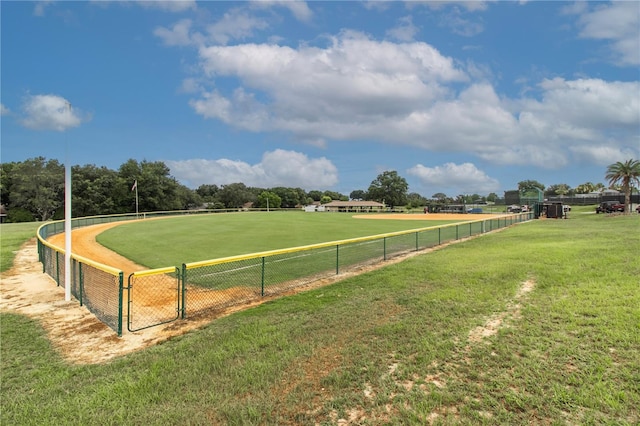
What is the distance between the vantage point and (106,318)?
7109 mm

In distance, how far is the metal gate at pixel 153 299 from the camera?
680 centimetres

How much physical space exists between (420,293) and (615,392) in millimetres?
4529

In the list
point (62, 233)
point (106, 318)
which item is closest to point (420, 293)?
point (106, 318)

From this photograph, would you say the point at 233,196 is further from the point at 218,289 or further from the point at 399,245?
the point at 218,289

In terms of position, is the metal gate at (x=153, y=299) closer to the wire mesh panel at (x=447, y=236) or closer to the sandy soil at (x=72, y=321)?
the sandy soil at (x=72, y=321)

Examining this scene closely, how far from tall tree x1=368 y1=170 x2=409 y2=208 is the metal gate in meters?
129

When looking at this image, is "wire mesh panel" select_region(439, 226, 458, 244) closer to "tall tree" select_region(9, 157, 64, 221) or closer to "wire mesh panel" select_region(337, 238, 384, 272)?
"wire mesh panel" select_region(337, 238, 384, 272)

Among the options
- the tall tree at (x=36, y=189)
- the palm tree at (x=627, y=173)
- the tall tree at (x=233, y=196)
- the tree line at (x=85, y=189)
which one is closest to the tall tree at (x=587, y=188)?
the tree line at (x=85, y=189)

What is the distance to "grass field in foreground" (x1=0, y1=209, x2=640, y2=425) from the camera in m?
3.67

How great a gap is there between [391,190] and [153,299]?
5268 inches

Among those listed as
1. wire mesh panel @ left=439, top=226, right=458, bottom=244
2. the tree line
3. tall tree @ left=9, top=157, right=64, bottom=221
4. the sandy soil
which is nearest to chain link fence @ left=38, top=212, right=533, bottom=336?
Answer: the sandy soil

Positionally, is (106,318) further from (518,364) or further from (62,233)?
(62,233)

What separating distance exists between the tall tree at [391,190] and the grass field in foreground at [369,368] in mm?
131440

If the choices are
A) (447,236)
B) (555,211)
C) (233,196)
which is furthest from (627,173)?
(233,196)
